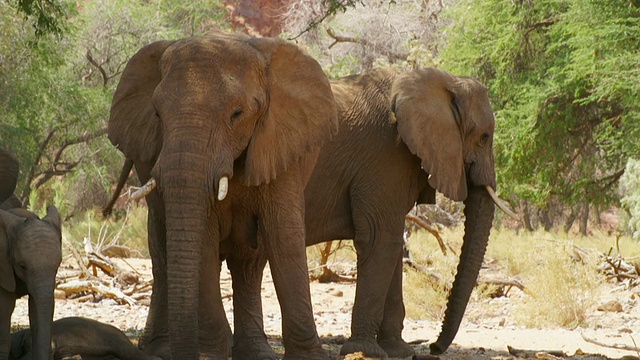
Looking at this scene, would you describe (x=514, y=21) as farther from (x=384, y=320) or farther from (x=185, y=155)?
(x=185, y=155)

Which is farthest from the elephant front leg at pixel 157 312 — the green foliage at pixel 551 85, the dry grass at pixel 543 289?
the green foliage at pixel 551 85

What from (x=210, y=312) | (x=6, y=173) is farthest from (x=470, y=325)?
(x=6, y=173)

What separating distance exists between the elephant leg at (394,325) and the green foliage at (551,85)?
10395mm

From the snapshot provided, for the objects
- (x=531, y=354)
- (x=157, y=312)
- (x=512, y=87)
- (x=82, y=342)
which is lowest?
(x=531, y=354)

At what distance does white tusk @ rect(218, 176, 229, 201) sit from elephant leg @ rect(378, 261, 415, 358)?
316cm

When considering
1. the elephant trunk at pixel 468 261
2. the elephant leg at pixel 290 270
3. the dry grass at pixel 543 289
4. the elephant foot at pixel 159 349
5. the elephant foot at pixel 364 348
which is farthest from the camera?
the dry grass at pixel 543 289

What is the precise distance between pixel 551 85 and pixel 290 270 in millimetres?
14491

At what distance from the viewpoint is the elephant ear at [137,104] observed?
7.36 m

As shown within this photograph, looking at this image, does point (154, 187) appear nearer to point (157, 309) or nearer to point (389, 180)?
point (157, 309)

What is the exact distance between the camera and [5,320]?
667 cm

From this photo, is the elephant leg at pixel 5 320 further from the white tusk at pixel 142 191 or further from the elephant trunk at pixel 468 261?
the elephant trunk at pixel 468 261

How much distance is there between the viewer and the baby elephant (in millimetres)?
7039

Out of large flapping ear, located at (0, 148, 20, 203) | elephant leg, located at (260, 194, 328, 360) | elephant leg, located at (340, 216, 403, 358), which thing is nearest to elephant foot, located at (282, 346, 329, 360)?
elephant leg, located at (260, 194, 328, 360)

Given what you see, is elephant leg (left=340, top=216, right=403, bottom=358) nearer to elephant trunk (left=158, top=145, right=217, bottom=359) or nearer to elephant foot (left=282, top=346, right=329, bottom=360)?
elephant foot (left=282, top=346, right=329, bottom=360)
